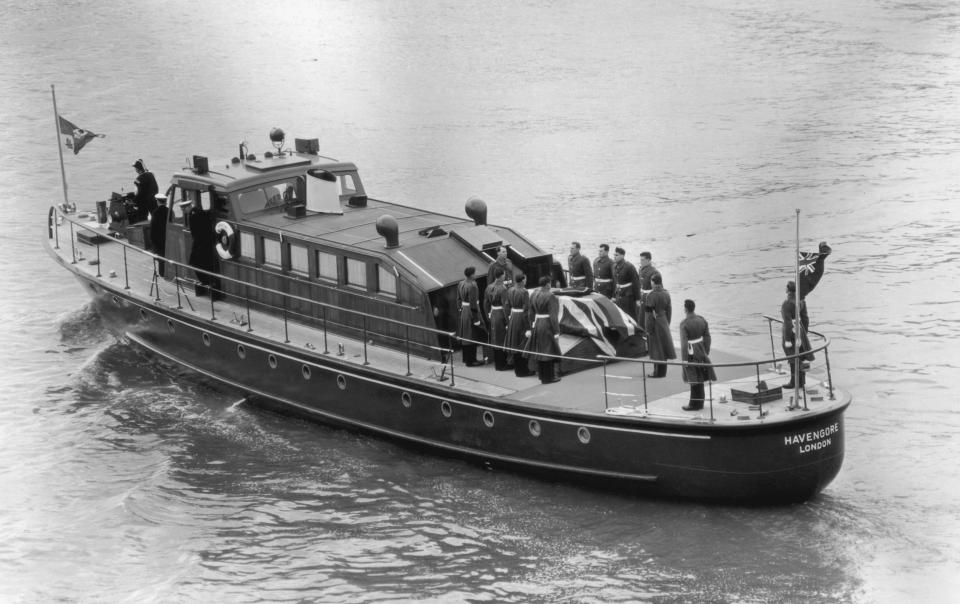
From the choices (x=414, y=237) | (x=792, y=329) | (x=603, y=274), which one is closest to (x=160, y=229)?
(x=414, y=237)

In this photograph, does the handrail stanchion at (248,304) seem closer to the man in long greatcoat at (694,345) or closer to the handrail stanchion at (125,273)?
the handrail stanchion at (125,273)

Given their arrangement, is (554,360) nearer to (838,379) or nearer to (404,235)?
(404,235)

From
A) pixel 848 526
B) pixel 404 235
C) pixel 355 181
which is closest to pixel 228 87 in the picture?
pixel 355 181

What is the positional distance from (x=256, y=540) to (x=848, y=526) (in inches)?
306

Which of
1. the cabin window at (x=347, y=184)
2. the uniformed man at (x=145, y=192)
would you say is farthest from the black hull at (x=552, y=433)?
the uniformed man at (x=145, y=192)

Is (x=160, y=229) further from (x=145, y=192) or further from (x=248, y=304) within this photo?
(x=248, y=304)

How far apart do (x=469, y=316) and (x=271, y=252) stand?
4.18 meters

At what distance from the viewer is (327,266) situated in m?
19.5

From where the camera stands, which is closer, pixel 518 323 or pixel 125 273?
pixel 518 323

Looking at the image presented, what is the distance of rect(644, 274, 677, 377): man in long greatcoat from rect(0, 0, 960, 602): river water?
2.09 m

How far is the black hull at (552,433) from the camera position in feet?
51.6

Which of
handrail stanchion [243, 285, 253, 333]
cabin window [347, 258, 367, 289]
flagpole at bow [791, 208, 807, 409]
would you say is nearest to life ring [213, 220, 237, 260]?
handrail stanchion [243, 285, 253, 333]

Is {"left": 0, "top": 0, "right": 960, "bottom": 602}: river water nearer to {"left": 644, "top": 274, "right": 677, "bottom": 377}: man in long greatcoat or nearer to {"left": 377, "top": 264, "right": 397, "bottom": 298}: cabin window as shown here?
{"left": 644, "top": 274, "right": 677, "bottom": 377}: man in long greatcoat

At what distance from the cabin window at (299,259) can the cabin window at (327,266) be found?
0.89ft
